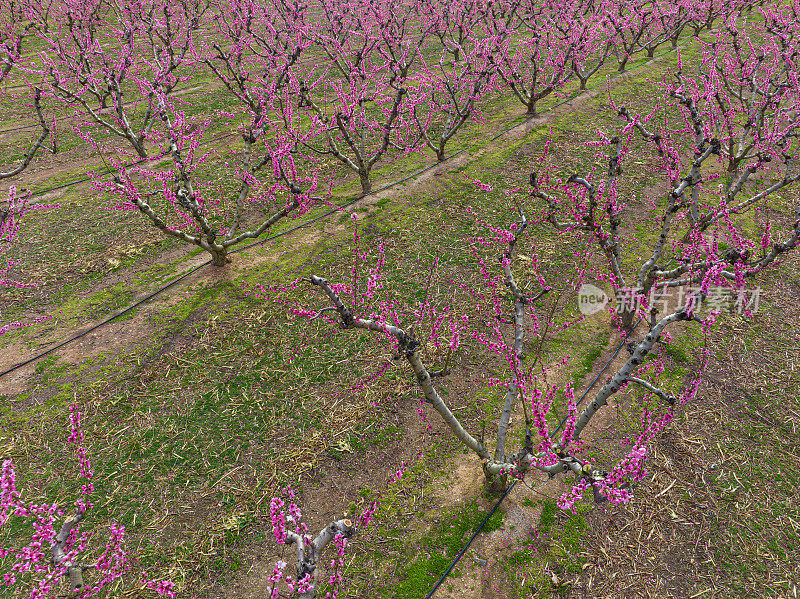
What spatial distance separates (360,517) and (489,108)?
14.5 metres

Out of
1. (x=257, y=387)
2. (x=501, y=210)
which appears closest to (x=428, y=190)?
(x=501, y=210)

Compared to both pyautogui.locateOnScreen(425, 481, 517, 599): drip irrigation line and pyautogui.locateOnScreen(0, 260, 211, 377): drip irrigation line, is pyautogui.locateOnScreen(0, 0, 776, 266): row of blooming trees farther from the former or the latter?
pyautogui.locateOnScreen(425, 481, 517, 599): drip irrigation line

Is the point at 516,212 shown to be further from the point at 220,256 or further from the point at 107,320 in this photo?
the point at 107,320

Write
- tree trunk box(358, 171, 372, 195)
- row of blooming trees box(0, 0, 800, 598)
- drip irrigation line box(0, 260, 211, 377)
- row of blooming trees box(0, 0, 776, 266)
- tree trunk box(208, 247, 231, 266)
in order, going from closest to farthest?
row of blooming trees box(0, 0, 800, 598) → drip irrigation line box(0, 260, 211, 377) → tree trunk box(208, 247, 231, 266) → row of blooming trees box(0, 0, 776, 266) → tree trunk box(358, 171, 372, 195)

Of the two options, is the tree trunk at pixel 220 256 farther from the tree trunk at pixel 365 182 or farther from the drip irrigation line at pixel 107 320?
the tree trunk at pixel 365 182

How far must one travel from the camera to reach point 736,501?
14.7ft

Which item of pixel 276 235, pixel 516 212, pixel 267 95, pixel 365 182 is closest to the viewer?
pixel 276 235

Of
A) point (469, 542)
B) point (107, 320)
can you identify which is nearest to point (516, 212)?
point (469, 542)

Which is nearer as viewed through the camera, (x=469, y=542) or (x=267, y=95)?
(x=469, y=542)

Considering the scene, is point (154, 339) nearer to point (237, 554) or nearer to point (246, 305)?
point (246, 305)

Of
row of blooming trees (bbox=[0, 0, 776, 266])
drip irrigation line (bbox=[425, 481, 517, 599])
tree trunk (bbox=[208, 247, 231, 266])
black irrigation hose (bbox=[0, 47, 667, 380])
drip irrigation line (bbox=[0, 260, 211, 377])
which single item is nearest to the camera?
→ drip irrigation line (bbox=[425, 481, 517, 599])

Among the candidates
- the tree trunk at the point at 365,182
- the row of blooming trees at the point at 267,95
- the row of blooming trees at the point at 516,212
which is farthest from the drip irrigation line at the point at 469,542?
the tree trunk at the point at 365,182

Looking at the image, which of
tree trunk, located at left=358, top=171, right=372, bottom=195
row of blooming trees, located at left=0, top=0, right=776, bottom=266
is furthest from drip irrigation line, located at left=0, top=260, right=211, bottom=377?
tree trunk, located at left=358, top=171, right=372, bottom=195

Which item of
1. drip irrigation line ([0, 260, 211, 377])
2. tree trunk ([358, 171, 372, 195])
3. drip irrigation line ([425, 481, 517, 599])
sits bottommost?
drip irrigation line ([425, 481, 517, 599])
